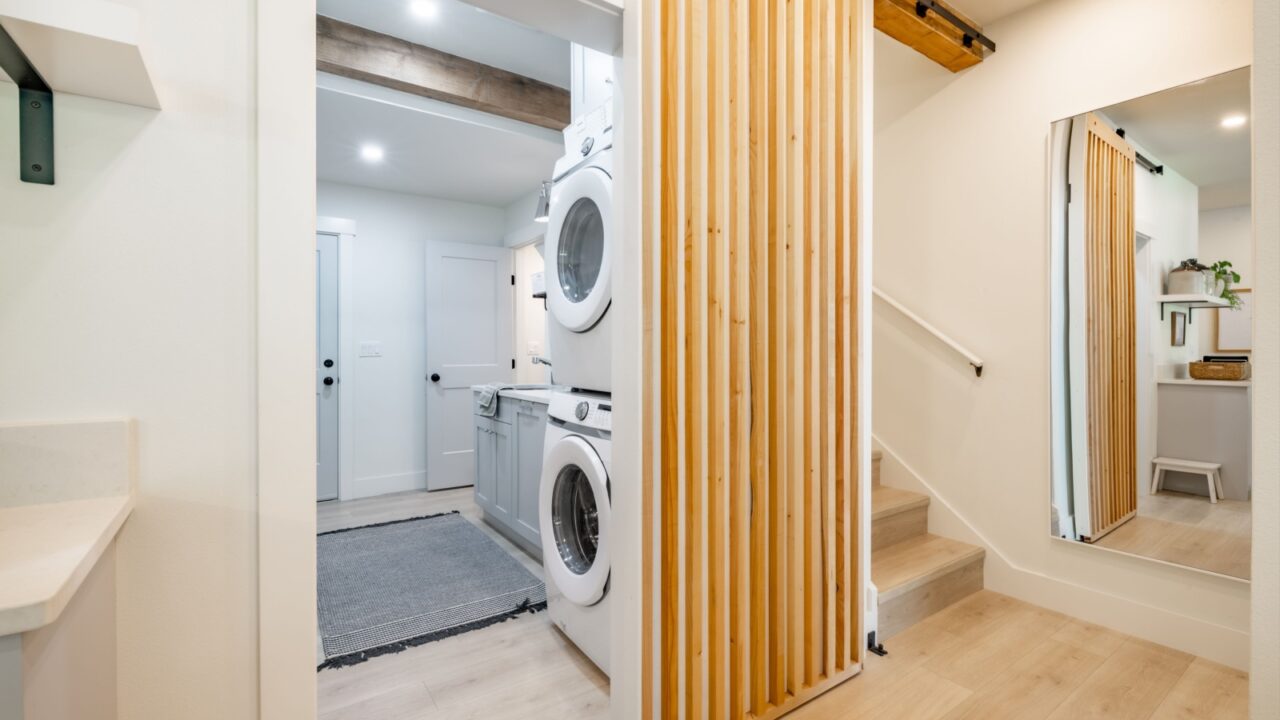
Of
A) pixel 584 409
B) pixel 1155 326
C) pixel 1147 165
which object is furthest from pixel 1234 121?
pixel 584 409

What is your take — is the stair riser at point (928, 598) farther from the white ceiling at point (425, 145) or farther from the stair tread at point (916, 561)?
the white ceiling at point (425, 145)

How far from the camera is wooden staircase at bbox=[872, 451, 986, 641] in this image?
210 cm

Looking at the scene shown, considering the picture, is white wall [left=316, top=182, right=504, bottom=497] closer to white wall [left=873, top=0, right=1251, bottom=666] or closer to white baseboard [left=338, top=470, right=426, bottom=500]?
white baseboard [left=338, top=470, right=426, bottom=500]

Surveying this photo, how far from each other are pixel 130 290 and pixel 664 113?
3.86ft

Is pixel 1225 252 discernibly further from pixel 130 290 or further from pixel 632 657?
pixel 130 290

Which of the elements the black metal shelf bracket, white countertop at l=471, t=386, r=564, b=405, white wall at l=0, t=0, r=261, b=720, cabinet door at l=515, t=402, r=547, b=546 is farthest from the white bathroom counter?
cabinet door at l=515, t=402, r=547, b=546

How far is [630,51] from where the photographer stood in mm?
1404

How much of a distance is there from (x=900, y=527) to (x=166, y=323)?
276 cm

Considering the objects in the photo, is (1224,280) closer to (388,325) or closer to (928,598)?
(928,598)

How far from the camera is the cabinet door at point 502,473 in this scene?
124 inches

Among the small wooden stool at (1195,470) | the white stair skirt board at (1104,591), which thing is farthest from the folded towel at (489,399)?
the small wooden stool at (1195,470)

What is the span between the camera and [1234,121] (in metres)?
1.92

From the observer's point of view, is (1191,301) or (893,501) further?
(893,501)

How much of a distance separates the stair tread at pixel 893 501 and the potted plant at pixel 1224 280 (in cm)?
137
